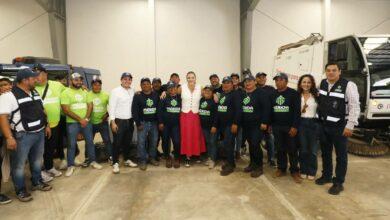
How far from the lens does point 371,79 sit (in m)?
5.31

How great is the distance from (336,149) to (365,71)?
2216 mm

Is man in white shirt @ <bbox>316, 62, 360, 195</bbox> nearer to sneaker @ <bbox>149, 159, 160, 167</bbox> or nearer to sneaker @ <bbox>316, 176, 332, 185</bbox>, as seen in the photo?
sneaker @ <bbox>316, 176, 332, 185</bbox>

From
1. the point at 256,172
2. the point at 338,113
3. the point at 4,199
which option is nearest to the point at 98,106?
the point at 4,199

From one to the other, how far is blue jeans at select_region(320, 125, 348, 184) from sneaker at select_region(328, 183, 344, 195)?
0.18 ft

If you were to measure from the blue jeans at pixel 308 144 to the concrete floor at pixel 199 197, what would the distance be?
0.25 meters

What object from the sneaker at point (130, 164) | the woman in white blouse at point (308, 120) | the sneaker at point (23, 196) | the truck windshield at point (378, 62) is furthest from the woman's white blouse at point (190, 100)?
the truck windshield at point (378, 62)

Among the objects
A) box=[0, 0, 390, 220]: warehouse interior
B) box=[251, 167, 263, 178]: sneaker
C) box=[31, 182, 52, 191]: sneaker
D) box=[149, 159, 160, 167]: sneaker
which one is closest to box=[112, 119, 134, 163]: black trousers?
box=[149, 159, 160, 167]: sneaker

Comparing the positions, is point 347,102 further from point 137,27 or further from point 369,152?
point 137,27

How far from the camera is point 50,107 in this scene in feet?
14.8

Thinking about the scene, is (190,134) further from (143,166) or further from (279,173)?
(279,173)

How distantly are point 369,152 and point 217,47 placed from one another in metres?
7.23

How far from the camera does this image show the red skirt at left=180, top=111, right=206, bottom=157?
5.08 m

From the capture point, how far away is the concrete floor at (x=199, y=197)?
11.0 feet

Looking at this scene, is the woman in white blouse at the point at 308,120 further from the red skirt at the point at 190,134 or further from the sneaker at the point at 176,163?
the sneaker at the point at 176,163
